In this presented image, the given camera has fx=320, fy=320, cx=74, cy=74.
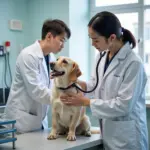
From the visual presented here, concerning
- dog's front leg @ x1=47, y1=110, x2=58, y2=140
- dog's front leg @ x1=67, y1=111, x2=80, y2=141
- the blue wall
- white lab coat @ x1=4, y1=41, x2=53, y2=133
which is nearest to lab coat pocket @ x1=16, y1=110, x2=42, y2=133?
white lab coat @ x1=4, y1=41, x2=53, y2=133

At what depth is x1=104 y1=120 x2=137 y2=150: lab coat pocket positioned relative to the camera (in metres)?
1.75

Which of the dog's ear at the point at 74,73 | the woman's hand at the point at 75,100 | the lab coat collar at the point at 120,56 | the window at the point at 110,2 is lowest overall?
the woman's hand at the point at 75,100

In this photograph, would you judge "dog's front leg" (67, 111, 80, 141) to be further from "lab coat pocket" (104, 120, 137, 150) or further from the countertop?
"lab coat pocket" (104, 120, 137, 150)

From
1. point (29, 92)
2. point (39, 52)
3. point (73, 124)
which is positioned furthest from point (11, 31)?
point (73, 124)

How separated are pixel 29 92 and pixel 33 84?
8 centimetres

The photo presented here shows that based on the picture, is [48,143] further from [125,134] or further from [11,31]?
[11,31]

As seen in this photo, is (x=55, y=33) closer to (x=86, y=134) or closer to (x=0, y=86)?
(x=86, y=134)

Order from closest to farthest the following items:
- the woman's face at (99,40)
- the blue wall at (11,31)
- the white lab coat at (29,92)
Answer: the woman's face at (99,40) → the white lab coat at (29,92) → the blue wall at (11,31)

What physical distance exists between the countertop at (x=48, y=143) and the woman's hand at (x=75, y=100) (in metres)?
0.22

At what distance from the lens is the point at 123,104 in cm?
170

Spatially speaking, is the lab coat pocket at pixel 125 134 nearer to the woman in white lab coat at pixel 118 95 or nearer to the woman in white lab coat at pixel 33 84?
the woman in white lab coat at pixel 118 95

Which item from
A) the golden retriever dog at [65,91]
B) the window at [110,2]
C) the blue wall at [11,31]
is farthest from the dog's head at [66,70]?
the window at [110,2]

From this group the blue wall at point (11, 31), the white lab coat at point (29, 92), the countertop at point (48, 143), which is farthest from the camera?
the blue wall at point (11, 31)

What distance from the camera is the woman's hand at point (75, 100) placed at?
1.79 meters
